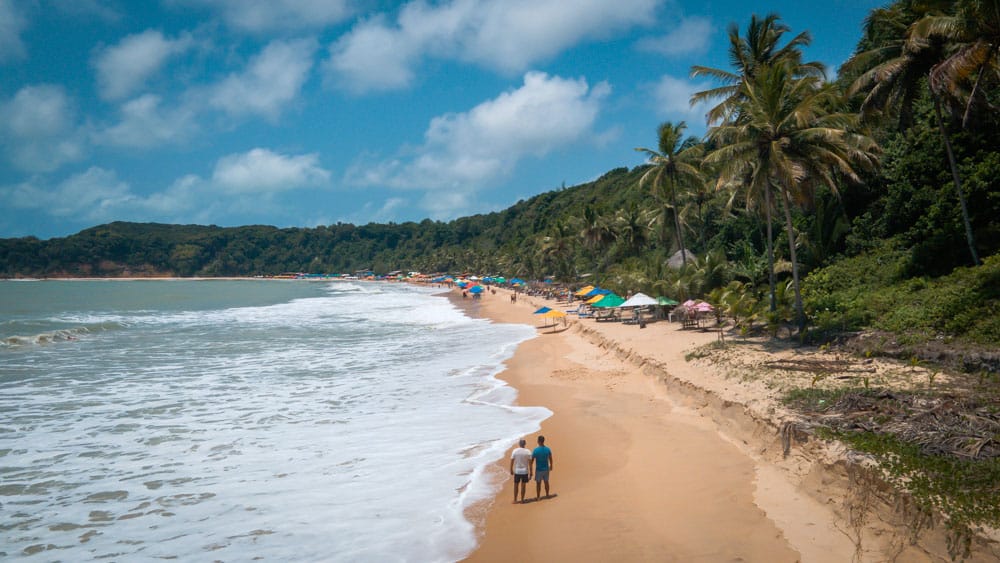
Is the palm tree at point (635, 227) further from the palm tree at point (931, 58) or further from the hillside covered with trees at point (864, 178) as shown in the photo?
the palm tree at point (931, 58)

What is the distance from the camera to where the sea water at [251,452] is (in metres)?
6.85

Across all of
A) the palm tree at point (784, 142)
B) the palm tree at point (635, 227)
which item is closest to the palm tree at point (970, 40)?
the palm tree at point (784, 142)

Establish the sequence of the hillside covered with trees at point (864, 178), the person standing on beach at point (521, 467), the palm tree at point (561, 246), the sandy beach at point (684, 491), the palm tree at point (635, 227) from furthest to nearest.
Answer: the palm tree at point (561, 246) → the palm tree at point (635, 227) → the hillside covered with trees at point (864, 178) → the person standing on beach at point (521, 467) → the sandy beach at point (684, 491)

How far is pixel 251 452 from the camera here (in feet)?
32.6

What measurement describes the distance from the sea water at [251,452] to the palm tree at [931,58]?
1184 cm

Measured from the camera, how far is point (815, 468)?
23.6 feet

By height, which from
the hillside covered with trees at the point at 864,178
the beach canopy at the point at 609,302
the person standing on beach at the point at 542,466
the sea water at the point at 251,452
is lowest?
the sea water at the point at 251,452

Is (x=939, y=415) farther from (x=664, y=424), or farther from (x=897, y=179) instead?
(x=897, y=179)

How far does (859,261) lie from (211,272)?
192 m

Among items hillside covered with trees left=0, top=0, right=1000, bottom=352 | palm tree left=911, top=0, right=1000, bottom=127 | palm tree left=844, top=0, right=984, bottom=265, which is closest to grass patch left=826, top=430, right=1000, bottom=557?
hillside covered with trees left=0, top=0, right=1000, bottom=352

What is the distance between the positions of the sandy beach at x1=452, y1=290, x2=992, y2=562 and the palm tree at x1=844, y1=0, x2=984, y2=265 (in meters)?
8.17

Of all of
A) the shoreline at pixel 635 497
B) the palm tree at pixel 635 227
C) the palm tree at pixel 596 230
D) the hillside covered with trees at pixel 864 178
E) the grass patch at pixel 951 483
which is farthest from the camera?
the palm tree at pixel 596 230

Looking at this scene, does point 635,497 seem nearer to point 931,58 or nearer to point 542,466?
point 542,466

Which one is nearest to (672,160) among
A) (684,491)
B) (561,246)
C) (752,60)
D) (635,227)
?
(752,60)
